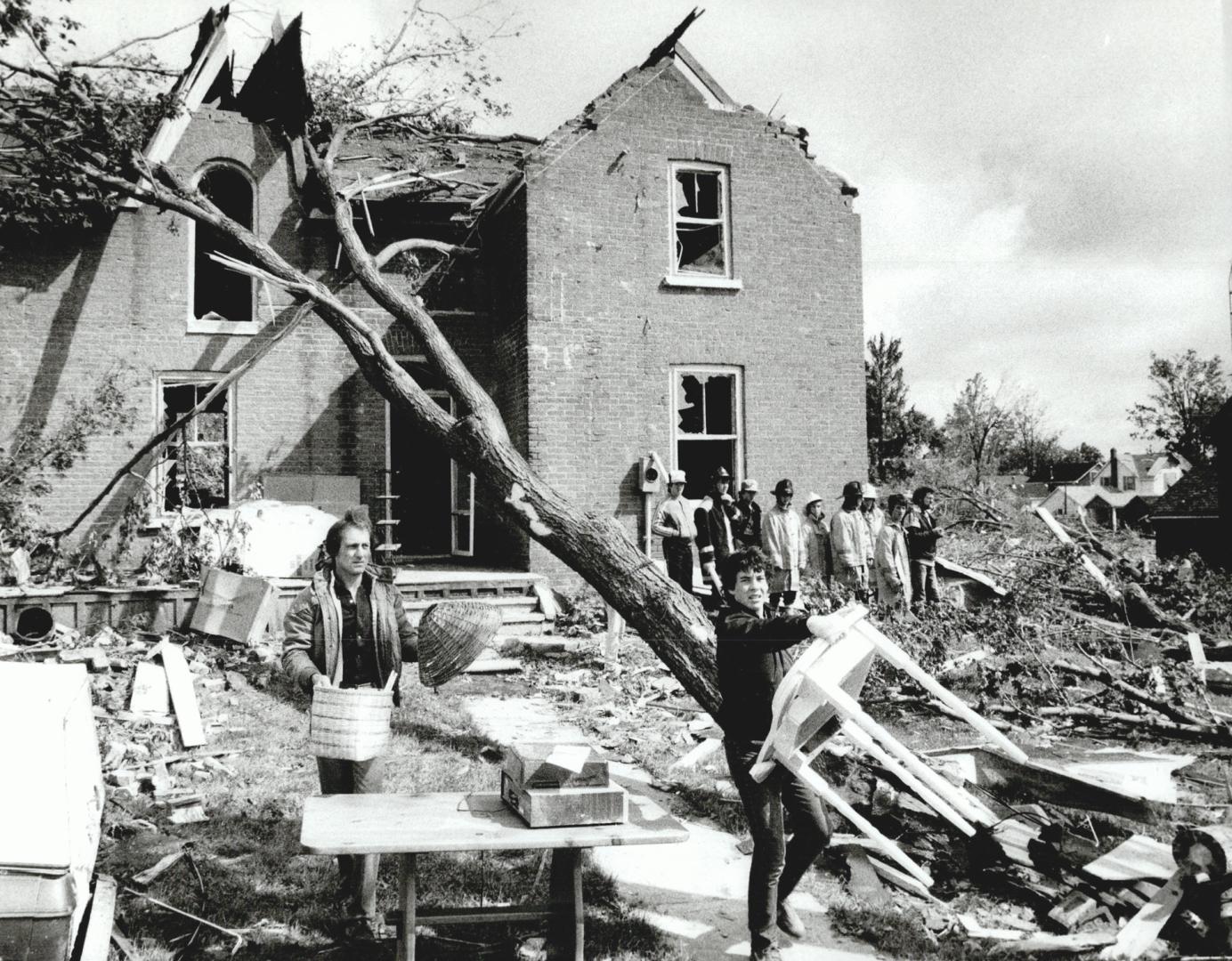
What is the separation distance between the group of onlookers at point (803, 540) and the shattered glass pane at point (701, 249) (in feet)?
13.7

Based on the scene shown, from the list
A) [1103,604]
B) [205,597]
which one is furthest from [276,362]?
[1103,604]

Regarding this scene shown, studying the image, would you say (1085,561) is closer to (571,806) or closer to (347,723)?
(571,806)

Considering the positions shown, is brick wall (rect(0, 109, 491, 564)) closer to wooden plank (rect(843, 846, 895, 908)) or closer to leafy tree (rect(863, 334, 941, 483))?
wooden plank (rect(843, 846, 895, 908))

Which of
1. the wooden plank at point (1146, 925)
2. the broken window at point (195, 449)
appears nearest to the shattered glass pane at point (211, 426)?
the broken window at point (195, 449)

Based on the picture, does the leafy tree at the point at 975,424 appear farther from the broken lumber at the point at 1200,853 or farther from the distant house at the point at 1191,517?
the broken lumber at the point at 1200,853

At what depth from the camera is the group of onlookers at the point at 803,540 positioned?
34.2 ft

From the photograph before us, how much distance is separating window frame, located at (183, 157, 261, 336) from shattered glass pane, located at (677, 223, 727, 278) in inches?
246

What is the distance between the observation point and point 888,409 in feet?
97.1

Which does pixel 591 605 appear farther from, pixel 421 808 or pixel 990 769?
pixel 421 808

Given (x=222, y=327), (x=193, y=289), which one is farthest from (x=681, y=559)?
(x=193, y=289)

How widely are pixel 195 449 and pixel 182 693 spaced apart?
6.37m

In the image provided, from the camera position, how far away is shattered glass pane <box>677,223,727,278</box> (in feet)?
46.2

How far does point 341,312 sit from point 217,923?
5.13m

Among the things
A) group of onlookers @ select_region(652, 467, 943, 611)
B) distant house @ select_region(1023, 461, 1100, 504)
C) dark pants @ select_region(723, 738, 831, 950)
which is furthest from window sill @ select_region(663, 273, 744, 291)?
distant house @ select_region(1023, 461, 1100, 504)
